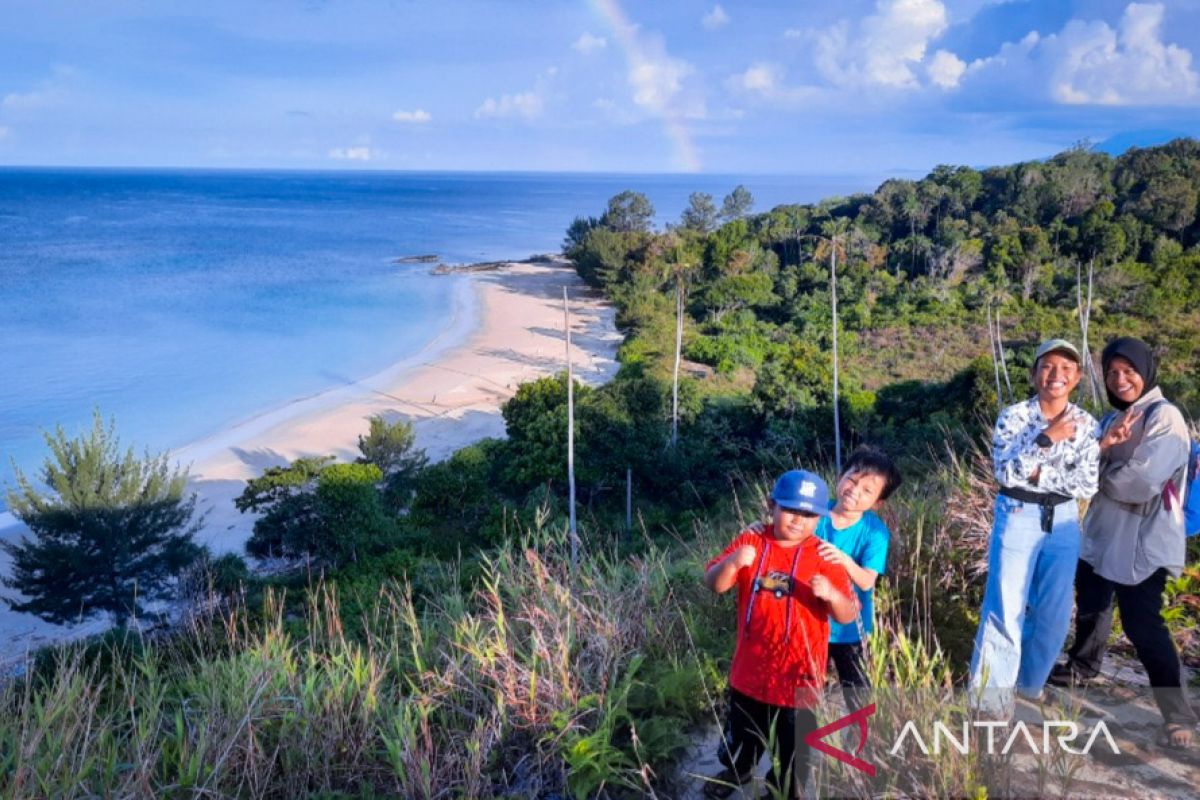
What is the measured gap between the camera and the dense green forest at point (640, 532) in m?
2.45

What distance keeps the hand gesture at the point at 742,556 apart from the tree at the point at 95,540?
39.9 ft

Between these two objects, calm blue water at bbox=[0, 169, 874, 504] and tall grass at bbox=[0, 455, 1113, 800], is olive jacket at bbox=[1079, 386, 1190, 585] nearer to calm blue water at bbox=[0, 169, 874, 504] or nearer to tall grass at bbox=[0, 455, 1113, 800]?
tall grass at bbox=[0, 455, 1113, 800]

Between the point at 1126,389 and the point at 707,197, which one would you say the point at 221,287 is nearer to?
the point at 707,197

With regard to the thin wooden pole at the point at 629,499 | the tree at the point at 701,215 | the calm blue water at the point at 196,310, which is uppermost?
the tree at the point at 701,215

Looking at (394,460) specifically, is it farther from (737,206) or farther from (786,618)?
(737,206)

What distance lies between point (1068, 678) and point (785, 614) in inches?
55.4

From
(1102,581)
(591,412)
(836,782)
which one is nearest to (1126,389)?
(1102,581)

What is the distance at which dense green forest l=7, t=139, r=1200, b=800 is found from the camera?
8.04 ft

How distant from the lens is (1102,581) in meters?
2.69

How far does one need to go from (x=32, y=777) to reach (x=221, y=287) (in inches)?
1990

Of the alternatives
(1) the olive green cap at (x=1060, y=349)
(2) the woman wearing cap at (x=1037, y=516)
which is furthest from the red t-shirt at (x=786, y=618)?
(1) the olive green cap at (x=1060, y=349)

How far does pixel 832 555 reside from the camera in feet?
7.14

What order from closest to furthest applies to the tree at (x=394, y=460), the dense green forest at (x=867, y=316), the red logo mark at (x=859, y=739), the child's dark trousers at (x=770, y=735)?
the red logo mark at (x=859, y=739) < the child's dark trousers at (x=770, y=735) < the tree at (x=394, y=460) < the dense green forest at (x=867, y=316)

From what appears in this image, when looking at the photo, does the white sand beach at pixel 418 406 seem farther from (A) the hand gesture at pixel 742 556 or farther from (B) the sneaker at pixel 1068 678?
(B) the sneaker at pixel 1068 678
